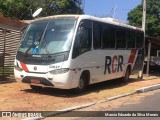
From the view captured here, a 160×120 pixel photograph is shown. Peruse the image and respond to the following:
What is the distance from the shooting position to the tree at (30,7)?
34.3 metres

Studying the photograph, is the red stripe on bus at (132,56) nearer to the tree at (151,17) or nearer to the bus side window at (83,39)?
the bus side window at (83,39)

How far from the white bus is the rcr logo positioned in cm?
13

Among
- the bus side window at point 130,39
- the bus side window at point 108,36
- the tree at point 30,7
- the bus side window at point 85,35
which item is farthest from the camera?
the tree at point 30,7

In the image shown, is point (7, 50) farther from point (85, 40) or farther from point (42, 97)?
point (42, 97)

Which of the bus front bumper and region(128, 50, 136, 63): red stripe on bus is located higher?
region(128, 50, 136, 63): red stripe on bus

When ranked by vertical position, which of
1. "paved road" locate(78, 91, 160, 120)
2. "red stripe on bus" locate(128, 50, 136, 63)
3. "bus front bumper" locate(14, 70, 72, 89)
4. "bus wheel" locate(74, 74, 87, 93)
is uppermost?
"red stripe on bus" locate(128, 50, 136, 63)

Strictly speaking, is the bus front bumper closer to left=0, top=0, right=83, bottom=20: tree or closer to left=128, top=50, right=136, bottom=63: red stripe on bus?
left=128, top=50, right=136, bottom=63: red stripe on bus

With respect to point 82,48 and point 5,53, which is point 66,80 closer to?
point 82,48

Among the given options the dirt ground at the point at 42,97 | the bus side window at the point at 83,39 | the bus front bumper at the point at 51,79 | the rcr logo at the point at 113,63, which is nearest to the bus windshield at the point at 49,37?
the bus side window at the point at 83,39

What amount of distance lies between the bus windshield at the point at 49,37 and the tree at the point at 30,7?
21199mm

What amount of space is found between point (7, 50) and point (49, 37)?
482 centimetres

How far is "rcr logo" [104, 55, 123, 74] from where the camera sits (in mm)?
16127

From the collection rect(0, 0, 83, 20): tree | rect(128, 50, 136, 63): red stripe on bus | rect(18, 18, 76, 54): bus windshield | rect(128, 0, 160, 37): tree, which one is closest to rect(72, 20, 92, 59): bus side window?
rect(18, 18, 76, 54): bus windshield

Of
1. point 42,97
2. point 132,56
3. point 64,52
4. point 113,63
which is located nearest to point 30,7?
point 132,56
